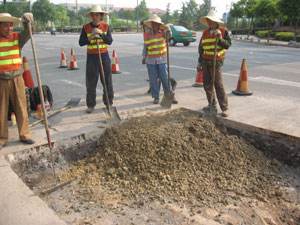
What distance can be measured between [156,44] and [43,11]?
6196 cm

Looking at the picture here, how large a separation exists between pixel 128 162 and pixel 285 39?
29.6 m

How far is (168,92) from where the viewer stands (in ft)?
21.9

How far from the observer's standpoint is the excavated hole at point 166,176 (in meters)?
3.61

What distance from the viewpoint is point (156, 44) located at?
6.77 m

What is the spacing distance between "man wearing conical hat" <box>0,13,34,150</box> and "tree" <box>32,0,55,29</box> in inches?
2456

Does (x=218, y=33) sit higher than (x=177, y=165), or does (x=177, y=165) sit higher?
(x=218, y=33)

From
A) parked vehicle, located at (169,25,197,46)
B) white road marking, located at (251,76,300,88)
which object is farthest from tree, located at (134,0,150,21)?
white road marking, located at (251,76,300,88)

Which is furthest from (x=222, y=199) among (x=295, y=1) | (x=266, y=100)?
(x=295, y=1)

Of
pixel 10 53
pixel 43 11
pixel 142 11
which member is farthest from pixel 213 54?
pixel 142 11

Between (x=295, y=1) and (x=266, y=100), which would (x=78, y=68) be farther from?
(x=295, y=1)

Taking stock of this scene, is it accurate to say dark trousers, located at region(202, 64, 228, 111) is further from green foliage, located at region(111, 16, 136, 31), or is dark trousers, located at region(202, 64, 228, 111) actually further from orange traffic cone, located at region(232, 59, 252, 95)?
green foliage, located at region(111, 16, 136, 31)

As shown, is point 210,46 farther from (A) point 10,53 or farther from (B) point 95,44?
(A) point 10,53

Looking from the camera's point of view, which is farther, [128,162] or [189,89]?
[189,89]

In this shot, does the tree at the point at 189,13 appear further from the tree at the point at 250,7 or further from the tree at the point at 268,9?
the tree at the point at 268,9
